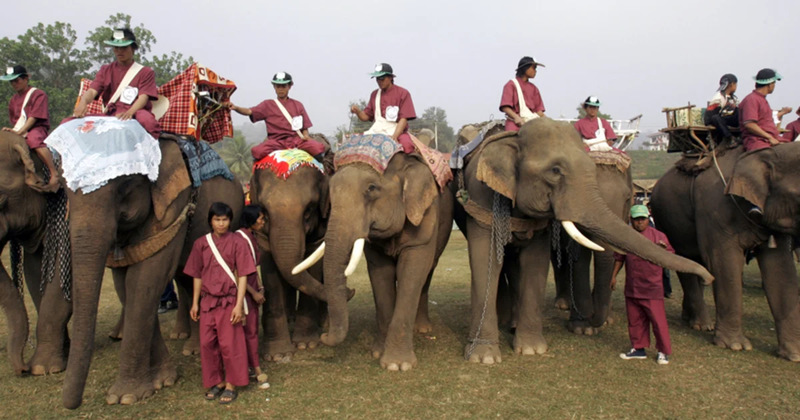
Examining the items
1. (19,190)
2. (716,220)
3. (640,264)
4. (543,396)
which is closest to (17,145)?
(19,190)

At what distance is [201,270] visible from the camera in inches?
195

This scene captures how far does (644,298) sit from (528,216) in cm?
146

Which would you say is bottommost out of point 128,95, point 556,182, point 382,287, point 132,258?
point 382,287

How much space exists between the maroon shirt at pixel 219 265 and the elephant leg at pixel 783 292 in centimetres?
558

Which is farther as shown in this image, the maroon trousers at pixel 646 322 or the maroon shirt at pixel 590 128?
the maroon shirt at pixel 590 128

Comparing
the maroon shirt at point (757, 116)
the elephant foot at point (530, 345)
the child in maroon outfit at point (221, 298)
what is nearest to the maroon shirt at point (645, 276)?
the elephant foot at point (530, 345)

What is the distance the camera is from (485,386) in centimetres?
523

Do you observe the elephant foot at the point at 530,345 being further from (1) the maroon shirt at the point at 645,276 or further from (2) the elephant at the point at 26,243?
(2) the elephant at the point at 26,243

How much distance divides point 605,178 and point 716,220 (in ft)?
4.40

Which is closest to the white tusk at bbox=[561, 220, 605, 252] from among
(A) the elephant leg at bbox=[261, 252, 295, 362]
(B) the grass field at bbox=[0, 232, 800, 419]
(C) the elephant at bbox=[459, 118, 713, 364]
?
(C) the elephant at bbox=[459, 118, 713, 364]

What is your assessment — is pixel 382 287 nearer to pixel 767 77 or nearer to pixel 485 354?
pixel 485 354

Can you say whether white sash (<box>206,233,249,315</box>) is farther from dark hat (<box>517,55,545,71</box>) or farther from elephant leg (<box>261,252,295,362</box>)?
dark hat (<box>517,55,545,71</box>)

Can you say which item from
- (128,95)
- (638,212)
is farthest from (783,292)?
(128,95)

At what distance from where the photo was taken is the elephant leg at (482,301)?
6020 mm
